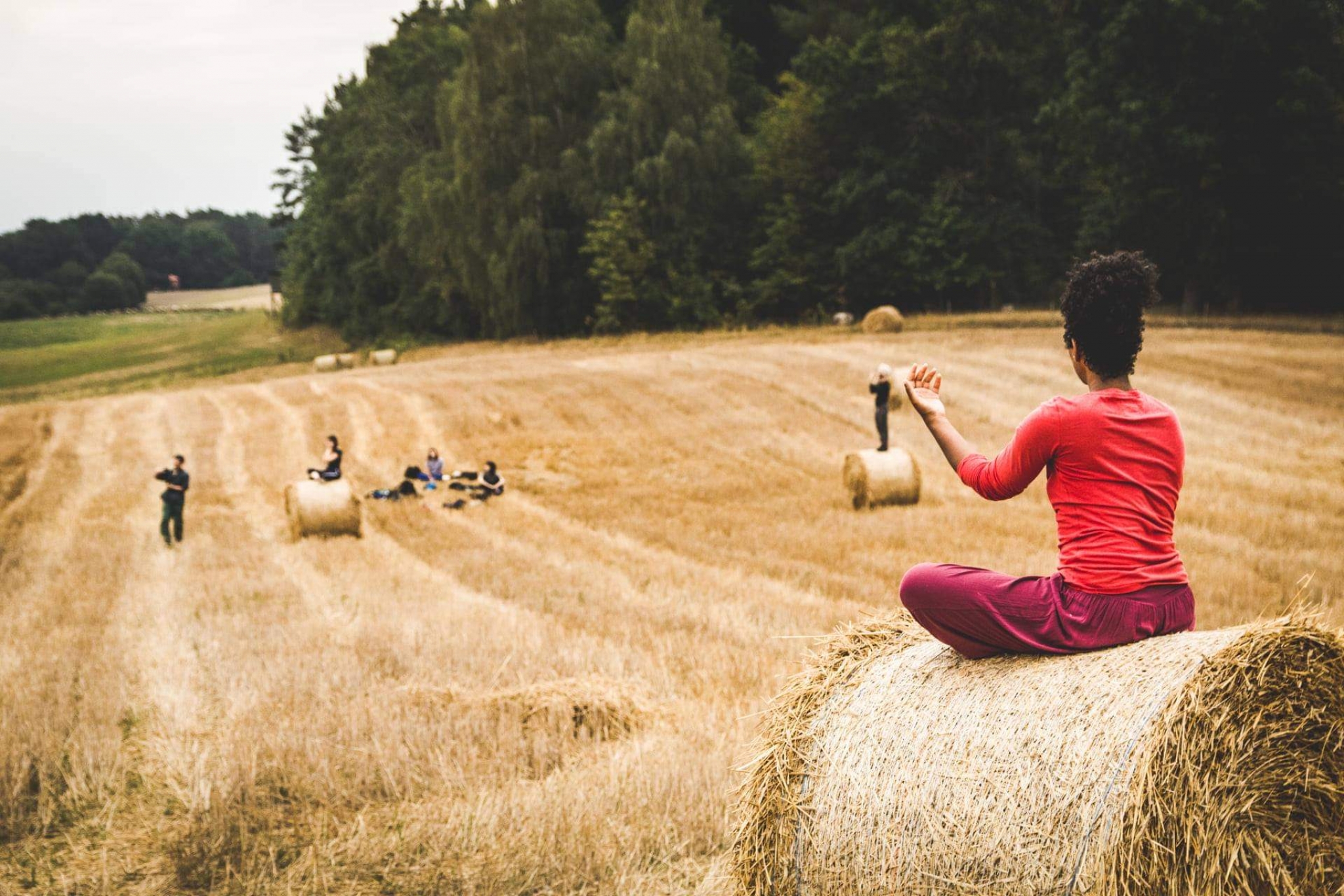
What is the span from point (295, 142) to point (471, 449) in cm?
7688

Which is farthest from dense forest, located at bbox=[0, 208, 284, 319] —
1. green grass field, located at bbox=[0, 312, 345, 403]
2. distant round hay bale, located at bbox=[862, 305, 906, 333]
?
distant round hay bale, located at bbox=[862, 305, 906, 333]

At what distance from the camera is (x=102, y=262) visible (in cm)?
5284

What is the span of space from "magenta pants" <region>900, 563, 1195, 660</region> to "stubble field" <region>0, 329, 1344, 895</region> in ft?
3.80

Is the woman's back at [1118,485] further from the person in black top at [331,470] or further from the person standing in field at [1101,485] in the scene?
the person in black top at [331,470]

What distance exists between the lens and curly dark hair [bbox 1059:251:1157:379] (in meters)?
3.33

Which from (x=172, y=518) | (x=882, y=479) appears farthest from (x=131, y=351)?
(x=882, y=479)

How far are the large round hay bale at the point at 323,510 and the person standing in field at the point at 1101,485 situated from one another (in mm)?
12506

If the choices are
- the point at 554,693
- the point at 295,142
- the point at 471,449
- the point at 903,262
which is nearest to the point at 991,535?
the point at 554,693

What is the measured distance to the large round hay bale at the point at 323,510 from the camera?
573 inches

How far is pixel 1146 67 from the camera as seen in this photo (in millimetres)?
34969

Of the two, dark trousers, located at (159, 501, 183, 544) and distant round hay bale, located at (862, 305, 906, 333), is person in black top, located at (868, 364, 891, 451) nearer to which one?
dark trousers, located at (159, 501, 183, 544)

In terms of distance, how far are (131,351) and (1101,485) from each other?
174ft

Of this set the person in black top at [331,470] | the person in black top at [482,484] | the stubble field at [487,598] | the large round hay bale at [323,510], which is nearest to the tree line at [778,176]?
the stubble field at [487,598]

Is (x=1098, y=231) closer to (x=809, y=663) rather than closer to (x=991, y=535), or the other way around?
(x=991, y=535)
